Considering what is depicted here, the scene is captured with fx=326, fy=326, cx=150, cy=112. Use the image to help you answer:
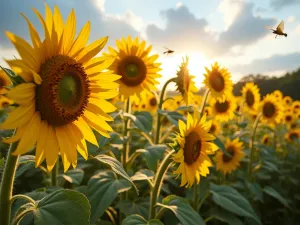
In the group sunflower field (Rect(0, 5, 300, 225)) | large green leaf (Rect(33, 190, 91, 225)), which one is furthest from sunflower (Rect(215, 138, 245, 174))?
large green leaf (Rect(33, 190, 91, 225))

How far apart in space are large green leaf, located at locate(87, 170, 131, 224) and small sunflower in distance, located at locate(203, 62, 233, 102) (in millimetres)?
2795

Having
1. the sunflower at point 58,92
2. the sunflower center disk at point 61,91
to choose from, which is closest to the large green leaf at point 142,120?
the sunflower at point 58,92

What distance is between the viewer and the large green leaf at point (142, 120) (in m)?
3.69

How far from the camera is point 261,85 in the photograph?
2616 centimetres

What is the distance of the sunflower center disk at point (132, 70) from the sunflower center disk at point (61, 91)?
2499 millimetres

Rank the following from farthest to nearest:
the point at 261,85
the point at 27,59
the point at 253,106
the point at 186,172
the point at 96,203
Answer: the point at 261,85
the point at 253,106
the point at 186,172
the point at 96,203
the point at 27,59

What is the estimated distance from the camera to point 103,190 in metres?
2.88

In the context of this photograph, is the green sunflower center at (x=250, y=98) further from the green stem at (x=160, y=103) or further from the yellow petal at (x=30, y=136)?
the yellow petal at (x=30, y=136)

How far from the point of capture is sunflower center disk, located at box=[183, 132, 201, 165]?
2.98 meters

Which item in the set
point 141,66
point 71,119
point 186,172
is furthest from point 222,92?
point 71,119

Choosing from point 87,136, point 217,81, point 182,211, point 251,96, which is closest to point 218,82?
point 217,81

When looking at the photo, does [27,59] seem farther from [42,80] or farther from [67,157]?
[67,157]

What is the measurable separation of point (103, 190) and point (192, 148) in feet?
2.92

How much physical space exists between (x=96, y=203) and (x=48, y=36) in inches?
59.1
